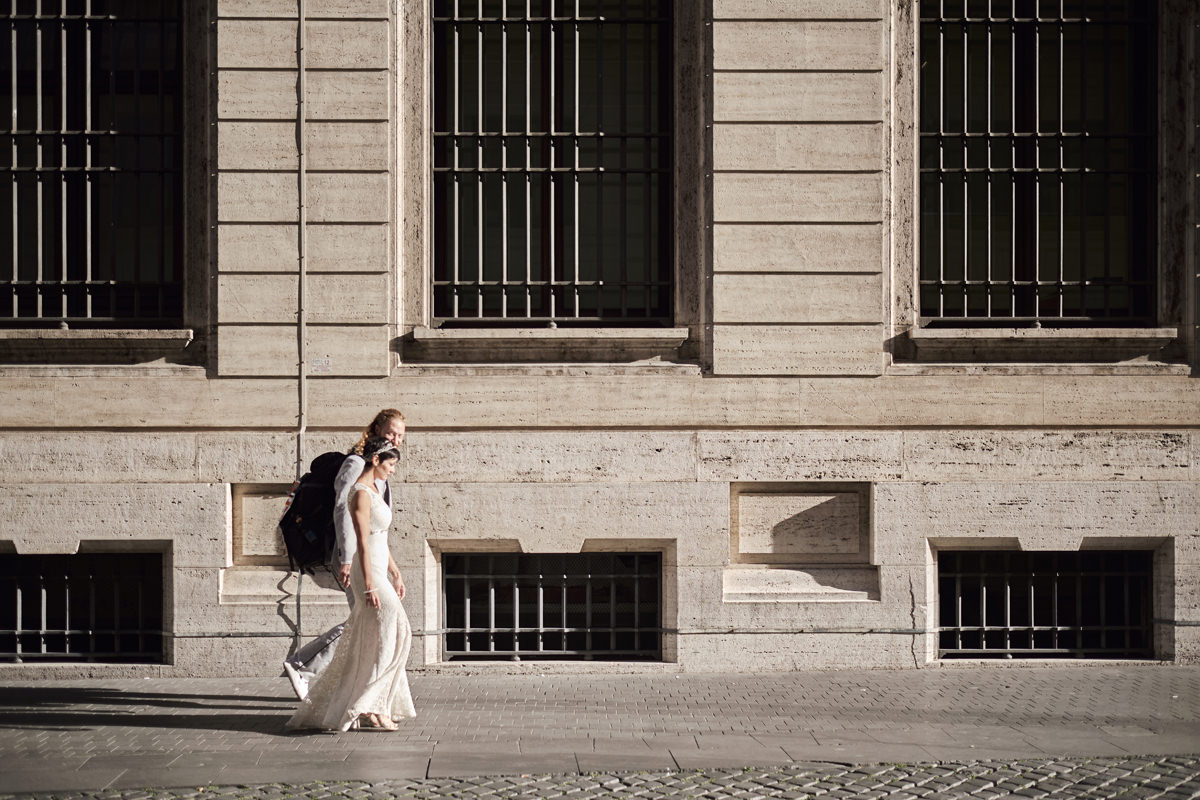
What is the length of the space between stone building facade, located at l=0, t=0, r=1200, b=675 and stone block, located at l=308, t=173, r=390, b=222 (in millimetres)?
17

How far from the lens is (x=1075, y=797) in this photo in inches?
247

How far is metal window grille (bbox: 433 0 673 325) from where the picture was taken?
10.7 metres

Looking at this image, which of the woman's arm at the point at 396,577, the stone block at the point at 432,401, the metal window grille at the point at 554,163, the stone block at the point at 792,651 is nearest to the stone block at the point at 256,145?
the metal window grille at the point at 554,163

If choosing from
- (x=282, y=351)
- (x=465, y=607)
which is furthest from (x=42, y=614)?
(x=465, y=607)

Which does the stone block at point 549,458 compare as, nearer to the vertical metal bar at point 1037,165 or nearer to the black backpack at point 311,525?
the black backpack at point 311,525

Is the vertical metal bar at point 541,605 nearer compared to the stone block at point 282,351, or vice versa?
the stone block at point 282,351

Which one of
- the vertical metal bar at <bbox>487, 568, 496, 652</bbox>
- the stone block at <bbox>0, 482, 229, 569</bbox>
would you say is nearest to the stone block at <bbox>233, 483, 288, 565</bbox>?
the stone block at <bbox>0, 482, 229, 569</bbox>

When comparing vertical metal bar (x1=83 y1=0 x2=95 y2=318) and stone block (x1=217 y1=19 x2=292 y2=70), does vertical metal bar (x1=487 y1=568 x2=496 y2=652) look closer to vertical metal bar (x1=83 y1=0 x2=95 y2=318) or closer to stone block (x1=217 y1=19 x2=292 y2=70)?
vertical metal bar (x1=83 y1=0 x2=95 y2=318)

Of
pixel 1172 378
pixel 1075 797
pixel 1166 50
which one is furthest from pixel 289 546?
pixel 1166 50

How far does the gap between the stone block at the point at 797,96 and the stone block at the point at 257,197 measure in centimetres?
323

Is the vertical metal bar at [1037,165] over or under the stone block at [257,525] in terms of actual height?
over

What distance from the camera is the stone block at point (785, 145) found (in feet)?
33.6

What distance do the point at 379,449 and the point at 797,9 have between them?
4833mm

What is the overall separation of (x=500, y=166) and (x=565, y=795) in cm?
568
